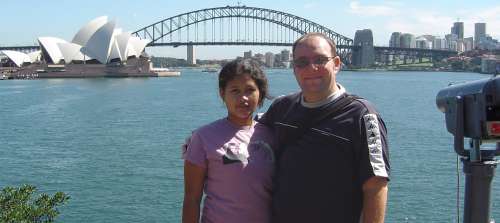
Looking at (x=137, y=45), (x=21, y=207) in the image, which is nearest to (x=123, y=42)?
(x=137, y=45)

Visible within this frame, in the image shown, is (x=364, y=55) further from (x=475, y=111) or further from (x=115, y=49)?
(x=475, y=111)

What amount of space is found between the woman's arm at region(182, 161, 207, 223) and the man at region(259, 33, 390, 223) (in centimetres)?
26

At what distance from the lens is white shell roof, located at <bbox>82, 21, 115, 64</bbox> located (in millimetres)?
65562

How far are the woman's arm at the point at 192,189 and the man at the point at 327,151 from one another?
26cm

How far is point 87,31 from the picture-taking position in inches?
2778

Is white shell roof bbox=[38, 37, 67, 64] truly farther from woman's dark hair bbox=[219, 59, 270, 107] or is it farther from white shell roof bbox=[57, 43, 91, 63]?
woman's dark hair bbox=[219, 59, 270, 107]

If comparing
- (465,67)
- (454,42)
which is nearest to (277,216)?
(465,67)

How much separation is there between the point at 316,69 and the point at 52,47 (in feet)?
241

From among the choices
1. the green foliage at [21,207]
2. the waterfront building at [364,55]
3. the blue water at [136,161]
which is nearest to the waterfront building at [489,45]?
the waterfront building at [364,55]

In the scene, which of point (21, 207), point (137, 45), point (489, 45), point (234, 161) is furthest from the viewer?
point (489, 45)

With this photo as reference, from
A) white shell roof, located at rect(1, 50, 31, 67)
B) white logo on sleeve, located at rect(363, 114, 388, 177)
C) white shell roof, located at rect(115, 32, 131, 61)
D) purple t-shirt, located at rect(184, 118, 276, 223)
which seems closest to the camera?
white logo on sleeve, located at rect(363, 114, 388, 177)

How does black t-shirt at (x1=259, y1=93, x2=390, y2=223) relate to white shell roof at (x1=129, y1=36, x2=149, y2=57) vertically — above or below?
below

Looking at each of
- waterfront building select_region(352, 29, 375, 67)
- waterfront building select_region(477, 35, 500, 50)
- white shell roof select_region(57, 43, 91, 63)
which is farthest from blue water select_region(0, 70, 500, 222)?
waterfront building select_region(477, 35, 500, 50)

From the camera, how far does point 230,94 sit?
2.13m
